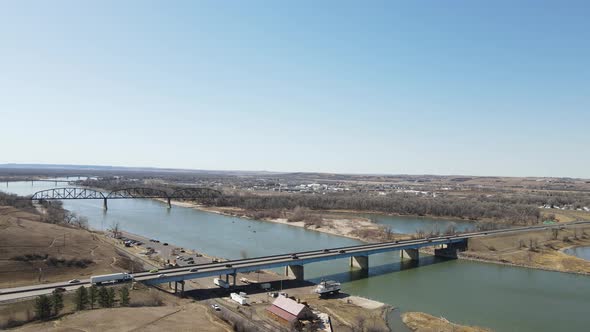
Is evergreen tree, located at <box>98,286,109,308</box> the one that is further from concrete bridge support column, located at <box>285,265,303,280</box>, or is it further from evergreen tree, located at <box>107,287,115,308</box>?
concrete bridge support column, located at <box>285,265,303,280</box>

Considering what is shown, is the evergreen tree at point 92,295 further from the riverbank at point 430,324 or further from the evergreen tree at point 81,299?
the riverbank at point 430,324

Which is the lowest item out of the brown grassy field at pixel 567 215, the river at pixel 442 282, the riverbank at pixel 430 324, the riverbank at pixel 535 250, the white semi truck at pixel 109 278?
the river at pixel 442 282

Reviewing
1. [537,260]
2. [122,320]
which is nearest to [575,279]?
[537,260]

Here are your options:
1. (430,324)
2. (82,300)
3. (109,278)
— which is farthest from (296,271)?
(82,300)

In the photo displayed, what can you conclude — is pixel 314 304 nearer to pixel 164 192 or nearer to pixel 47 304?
pixel 47 304

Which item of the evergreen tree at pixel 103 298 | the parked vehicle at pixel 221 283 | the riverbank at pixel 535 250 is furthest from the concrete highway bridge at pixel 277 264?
the evergreen tree at pixel 103 298

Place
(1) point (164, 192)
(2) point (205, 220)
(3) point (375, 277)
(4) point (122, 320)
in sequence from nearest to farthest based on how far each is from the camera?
(4) point (122, 320) < (3) point (375, 277) < (2) point (205, 220) < (1) point (164, 192)

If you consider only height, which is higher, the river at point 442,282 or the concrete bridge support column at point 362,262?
the concrete bridge support column at point 362,262
